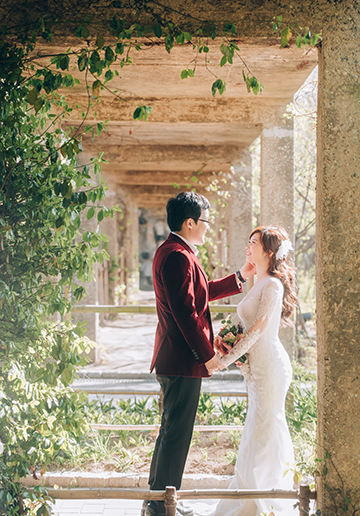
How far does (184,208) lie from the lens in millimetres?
2834

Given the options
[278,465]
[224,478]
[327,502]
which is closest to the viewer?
[327,502]

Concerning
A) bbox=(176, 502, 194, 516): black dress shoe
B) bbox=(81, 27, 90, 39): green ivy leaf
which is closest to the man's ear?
bbox=(81, 27, 90, 39): green ivy leaf

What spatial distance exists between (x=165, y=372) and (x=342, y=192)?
143cm

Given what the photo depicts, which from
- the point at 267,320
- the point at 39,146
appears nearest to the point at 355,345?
the point at 267,320

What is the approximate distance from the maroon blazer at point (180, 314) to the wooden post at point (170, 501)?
0.61 metres

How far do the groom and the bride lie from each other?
27cm

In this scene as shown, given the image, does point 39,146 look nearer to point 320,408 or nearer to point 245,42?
point 245,42

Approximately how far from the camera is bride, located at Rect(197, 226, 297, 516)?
9.14ft

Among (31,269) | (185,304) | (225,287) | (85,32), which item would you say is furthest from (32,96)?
(225,287)

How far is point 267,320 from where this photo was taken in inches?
113

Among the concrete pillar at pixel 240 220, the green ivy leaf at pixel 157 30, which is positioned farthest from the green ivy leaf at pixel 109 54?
the concrete pillar at pixel 240 220

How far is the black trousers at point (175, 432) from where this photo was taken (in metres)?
2.64

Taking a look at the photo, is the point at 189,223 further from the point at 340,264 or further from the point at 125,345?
the point at 125,345

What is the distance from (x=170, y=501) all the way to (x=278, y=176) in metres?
3.34
